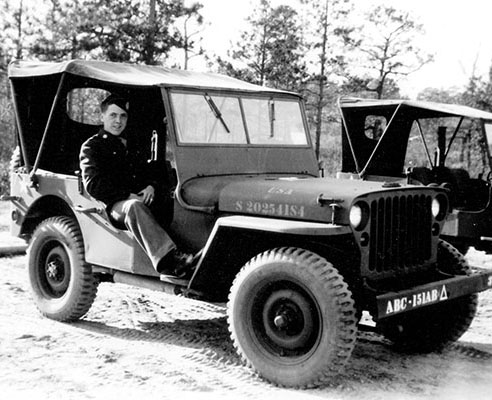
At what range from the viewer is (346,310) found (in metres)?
4.18

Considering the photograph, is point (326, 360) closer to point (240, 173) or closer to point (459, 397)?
point (459, 397)

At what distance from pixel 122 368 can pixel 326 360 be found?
4.39 feet

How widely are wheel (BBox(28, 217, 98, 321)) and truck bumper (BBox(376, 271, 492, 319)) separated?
2597 mm

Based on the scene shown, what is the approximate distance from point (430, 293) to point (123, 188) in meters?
2.39

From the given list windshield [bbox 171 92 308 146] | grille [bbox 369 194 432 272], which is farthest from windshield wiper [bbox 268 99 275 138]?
grille [bbox 369 194 432 272]

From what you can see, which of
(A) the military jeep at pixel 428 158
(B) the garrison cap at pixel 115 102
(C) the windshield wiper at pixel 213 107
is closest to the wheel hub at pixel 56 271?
(B) the garrison cap at pixel 115 102

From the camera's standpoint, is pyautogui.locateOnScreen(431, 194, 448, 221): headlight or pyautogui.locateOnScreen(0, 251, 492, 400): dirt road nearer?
pyautogui.locateOnScreen(0, 251, 492, 400): dirt road

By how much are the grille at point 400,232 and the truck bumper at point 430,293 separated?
25 cm

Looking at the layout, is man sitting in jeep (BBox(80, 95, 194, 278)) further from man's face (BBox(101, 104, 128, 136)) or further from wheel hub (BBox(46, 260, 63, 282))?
wheel hub (BBox(46, 260, 63, 282))

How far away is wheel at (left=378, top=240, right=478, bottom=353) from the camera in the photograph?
5.34 meters

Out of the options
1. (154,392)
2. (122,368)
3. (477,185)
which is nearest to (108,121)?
(122,368)

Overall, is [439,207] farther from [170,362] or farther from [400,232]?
[170,362]

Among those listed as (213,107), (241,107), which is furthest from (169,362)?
(241,107)

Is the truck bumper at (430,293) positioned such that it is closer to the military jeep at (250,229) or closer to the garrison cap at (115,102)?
the military jeep at (250,229)
